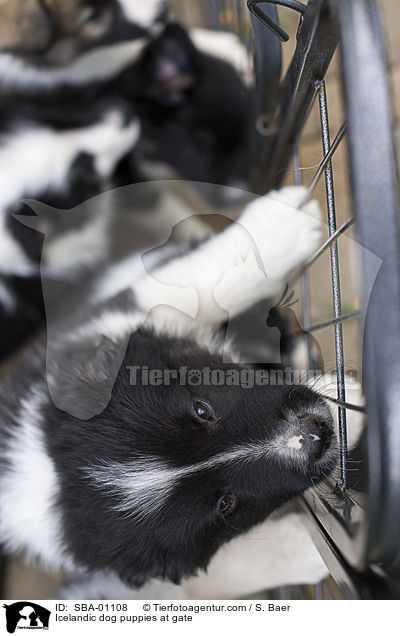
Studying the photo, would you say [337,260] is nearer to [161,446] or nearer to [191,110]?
[161,446]

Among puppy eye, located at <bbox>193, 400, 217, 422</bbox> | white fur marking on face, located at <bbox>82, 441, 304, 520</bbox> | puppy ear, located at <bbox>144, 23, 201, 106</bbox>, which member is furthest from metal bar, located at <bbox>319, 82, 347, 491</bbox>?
puppy ear, located at <bbox>144, 23, 201, 106</bbox>

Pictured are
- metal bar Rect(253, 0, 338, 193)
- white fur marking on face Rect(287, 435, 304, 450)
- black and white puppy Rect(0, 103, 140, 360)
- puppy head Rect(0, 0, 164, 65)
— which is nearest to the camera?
metal bar Rect(253, 0, 338, 193)

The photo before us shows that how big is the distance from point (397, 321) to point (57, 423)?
2.12 feet

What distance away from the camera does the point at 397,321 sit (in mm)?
492

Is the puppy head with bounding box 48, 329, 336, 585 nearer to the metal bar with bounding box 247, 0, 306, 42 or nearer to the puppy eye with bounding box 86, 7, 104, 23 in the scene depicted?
the metal bar with bounding box 247, 0, 306, 42

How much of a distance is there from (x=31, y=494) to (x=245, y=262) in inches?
24.7

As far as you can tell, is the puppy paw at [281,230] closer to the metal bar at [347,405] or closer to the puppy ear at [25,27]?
the metal bar at [347,405]

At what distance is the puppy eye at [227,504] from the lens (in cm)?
88

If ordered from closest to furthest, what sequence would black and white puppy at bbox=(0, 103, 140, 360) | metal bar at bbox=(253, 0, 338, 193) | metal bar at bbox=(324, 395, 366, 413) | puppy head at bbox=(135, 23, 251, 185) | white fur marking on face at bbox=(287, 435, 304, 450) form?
1. metal bar at bbox=(324, 395, 366, 413)
2. metal bar at bbox=(253, 0, 338, 193)
3. white fur marking on face at bbox=(287, 435, 304, 450)
4. black and white puppy at bbox=(0, 103, 140, 360)
5. puppy head at bbox=(135, 23, 251, 185)

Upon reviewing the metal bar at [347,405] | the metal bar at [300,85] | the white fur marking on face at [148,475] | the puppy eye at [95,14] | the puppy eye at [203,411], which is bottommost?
the white fur marking on face at [148,475]

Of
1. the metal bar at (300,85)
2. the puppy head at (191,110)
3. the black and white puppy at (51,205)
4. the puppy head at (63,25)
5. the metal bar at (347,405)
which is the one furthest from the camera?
the puppy head at (191,110)

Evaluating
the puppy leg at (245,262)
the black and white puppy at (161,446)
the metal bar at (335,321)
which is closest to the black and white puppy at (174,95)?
the puppy leg at (245,262)

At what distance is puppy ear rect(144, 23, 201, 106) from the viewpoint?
1.41 m
